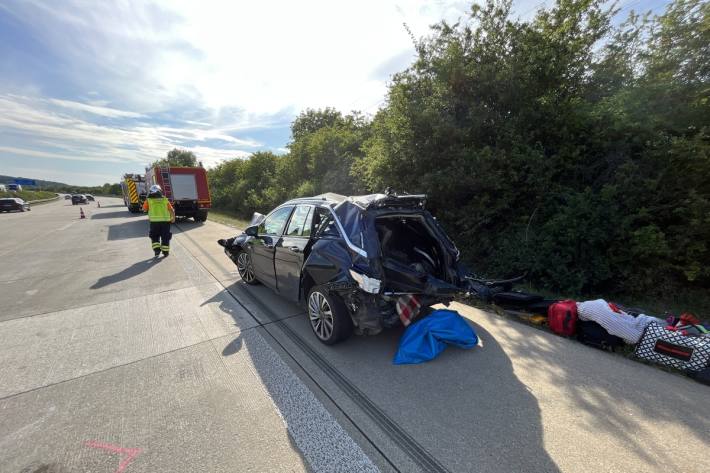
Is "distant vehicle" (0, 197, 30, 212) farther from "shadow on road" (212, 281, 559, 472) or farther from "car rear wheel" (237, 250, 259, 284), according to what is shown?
"shadow on road" (212, 281, 559, 472)

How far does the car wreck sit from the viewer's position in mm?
3111

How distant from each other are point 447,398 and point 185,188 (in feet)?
52.3

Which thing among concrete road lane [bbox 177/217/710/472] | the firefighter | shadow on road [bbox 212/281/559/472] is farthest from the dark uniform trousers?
concrete road lane [bbox 177/217/710/472]

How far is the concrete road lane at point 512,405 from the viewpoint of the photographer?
198 centimetres

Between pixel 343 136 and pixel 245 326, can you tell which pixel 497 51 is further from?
pixel 343 136

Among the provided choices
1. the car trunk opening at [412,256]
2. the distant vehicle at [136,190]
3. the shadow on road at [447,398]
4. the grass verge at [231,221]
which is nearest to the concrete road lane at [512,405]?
the shadow on road at [447,398]

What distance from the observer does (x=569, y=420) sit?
7.54ft

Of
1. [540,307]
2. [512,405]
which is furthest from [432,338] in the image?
[540,307]

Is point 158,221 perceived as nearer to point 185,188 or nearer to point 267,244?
point 267,244

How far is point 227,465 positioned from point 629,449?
2695mm

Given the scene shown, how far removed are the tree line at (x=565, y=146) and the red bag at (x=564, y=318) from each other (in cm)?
143

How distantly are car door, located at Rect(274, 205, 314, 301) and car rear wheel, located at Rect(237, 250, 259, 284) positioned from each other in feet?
3.67

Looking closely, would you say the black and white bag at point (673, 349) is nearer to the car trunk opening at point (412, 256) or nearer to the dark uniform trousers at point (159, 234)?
the car trunk opening at point (412, 256)

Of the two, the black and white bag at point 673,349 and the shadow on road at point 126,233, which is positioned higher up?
the black and white bag at point 673,349
